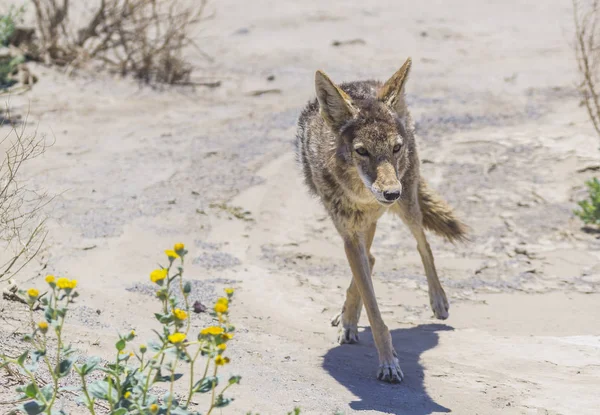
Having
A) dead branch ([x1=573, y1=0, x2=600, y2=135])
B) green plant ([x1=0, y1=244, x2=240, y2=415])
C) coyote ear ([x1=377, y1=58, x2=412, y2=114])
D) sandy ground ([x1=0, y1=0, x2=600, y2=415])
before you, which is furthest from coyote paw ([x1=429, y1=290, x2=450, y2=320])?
green plant ([x1=0, y1=244, x2=240, y2=415])

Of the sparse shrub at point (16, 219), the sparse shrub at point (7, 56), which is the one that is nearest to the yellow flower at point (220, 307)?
the sparse shrub at point (16, 219)

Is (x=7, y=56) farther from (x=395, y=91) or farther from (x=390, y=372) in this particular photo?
(x=390, y=372)

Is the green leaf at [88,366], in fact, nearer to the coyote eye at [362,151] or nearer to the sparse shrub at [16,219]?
the sparse shrub at [16,219]

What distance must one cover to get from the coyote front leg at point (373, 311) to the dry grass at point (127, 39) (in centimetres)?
650

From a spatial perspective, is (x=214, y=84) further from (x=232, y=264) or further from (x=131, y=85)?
(x=232, y=264)

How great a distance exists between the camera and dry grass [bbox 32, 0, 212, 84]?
11578 millimetres

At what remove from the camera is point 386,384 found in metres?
5.28

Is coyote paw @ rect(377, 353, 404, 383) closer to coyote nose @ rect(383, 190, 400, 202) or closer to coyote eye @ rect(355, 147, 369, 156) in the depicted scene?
coyote nose @ rect(383, 190, 400, 202)

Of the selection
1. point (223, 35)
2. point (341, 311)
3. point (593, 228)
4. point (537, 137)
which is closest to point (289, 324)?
point (341, 311)

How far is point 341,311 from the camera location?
634cm

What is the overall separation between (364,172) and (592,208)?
3642 millimetres

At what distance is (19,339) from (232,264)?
9.09 feet

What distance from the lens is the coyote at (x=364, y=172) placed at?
5.38m

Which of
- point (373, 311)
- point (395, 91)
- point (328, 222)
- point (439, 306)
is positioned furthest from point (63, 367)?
point (328, 222)
